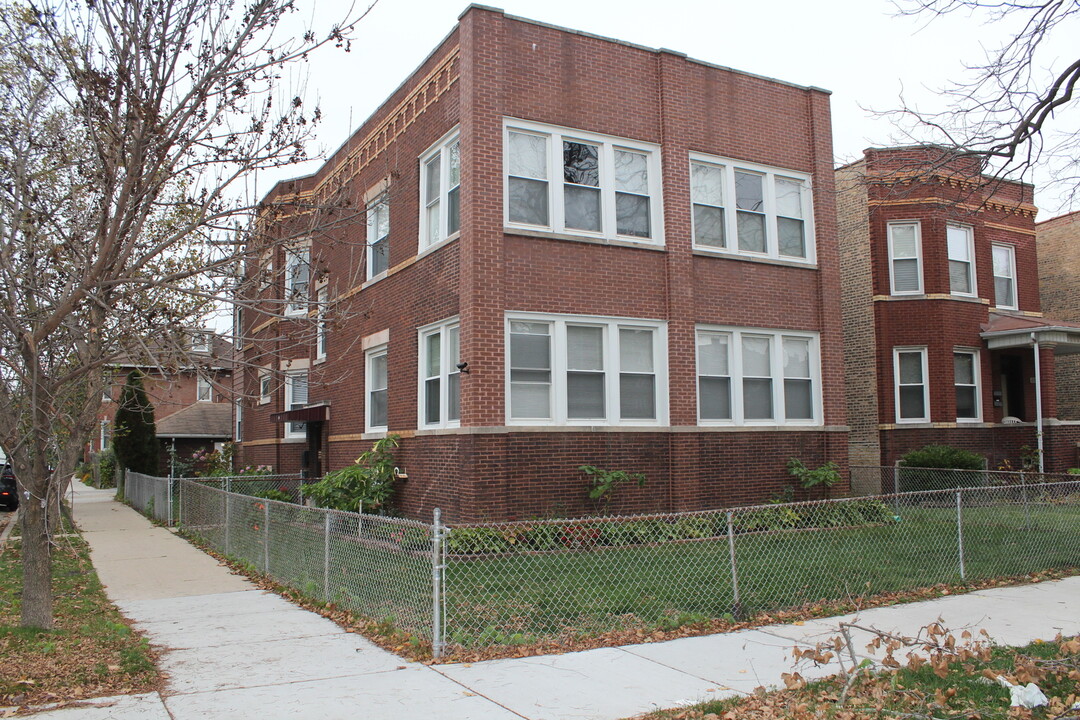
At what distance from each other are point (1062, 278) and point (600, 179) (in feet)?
65.6

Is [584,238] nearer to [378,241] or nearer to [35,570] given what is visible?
[378,241]

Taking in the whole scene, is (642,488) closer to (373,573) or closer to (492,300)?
(492,300)

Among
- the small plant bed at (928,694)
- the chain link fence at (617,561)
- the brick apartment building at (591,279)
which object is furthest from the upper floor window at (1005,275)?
the small plant bed at (928,694)

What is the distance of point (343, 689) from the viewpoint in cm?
629

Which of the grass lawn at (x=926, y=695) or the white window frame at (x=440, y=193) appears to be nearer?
the grass lawn at (x=926, y=695)

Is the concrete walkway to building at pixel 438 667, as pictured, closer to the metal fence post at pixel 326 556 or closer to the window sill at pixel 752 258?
the metal fence post at pixel 326 556

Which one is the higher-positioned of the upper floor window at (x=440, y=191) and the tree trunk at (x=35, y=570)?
the upper floor window at (x=440, y=191)

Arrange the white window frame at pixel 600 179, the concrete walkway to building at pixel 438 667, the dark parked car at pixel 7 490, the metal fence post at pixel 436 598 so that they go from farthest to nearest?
the dark parked car at pixel 7 490 < the white window frame at pixel 600 179 < the metal fence post at pixel 436 598 < the concrete walkway to building at pixel 438 667

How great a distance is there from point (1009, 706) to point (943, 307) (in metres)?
16.8

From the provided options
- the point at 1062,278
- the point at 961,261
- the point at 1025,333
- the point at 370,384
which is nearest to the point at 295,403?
the point at 370,384

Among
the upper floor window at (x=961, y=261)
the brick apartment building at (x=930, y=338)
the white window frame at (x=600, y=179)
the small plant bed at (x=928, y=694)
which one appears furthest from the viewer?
the upper floor window at (x=961, y=261)

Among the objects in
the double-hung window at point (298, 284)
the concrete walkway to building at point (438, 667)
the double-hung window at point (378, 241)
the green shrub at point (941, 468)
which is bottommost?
the concrete walkway to building at point (438, 667)

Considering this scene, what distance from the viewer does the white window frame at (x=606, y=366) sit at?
13148 millimetres

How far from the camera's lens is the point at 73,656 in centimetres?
717
